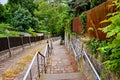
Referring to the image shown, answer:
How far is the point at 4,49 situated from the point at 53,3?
2288 centimetres

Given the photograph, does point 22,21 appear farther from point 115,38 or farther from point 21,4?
point 115,38

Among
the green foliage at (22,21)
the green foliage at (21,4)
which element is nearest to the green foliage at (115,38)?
the green foliage at (22,21)

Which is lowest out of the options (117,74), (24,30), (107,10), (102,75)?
(24,30)

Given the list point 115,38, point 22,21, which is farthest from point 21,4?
point 115,38

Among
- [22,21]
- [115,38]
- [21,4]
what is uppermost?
[21,4]

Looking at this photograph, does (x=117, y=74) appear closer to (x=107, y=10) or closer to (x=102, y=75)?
(x=102, y=75)

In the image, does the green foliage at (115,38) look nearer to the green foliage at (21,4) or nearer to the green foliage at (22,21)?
the green foliage at (22,21)

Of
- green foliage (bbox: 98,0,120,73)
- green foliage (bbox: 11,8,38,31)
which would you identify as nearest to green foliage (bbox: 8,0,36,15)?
green foliage (bbox: 11,8,38,31)

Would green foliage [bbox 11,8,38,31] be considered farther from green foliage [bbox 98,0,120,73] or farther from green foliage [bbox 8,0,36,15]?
green foliage [bbox 98,0,120,73]

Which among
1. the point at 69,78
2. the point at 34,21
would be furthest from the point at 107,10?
the point at 34,21

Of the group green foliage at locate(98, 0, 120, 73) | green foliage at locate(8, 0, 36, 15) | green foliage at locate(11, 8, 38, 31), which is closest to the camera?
green foliage at locate(98, 0, 120, 73)

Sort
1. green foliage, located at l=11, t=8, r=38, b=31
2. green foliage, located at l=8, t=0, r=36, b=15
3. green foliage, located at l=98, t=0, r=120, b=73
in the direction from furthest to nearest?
green foliage, located at l=8, t=0, r=36, b=15, green foliage, located at l=11, t=8, r=38, b=31, green foliage, located at l=98, t=0, r=120, b=73

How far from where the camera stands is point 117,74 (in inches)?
147

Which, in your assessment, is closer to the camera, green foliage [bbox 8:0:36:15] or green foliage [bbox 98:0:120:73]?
green foliage [bbox 98:0:120:73]
